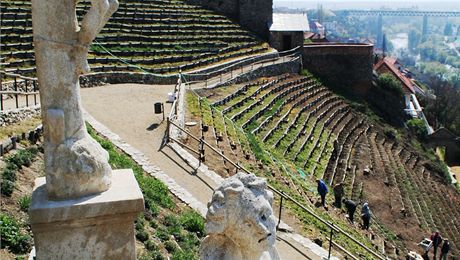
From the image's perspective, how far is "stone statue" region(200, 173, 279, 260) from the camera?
3.87 metres

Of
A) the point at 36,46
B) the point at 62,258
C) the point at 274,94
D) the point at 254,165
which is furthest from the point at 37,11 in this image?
the point at 274,94

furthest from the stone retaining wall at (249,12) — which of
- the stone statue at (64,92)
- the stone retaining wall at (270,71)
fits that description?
the stone statue at (64,92)

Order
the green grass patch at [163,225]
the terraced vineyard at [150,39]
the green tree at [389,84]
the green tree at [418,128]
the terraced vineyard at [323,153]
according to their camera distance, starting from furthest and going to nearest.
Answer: the green tree at [389,84] → the green tree at [418,128] → the terraced vineyard at [150,39] → the terraced vineyard at [323,153] → the green grass patch at [163,225]

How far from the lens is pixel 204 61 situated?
29.8 metres

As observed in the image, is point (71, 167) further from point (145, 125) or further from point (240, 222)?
point (145, 125)

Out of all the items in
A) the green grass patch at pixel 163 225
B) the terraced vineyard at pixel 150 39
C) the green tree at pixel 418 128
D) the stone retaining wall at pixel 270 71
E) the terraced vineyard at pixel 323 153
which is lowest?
the green tree at pixel 418 128

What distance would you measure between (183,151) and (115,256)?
10728mm

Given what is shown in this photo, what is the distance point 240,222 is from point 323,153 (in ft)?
71.1

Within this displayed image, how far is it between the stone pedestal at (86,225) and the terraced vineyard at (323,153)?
10618 millimetres

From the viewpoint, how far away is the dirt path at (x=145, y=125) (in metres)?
12.6

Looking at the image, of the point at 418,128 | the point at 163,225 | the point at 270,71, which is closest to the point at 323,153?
the point at 270,71

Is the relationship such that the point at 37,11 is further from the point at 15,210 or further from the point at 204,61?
the point at 204,61

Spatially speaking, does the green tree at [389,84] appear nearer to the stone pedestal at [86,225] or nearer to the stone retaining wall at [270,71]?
the stone retaining wall at [270,71]

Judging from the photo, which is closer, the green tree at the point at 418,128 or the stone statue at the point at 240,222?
the stone statue at the point at 240,222
